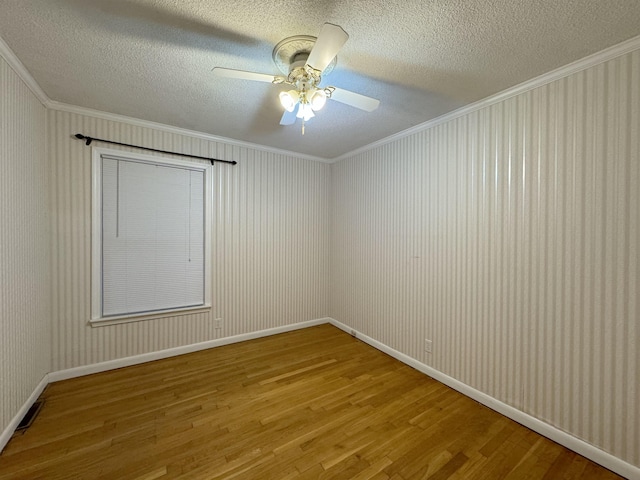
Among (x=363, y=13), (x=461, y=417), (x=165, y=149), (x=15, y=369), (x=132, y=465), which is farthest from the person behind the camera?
(x=165, y=149)

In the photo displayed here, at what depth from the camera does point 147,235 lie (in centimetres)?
279

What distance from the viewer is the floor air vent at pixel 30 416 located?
1813 mm

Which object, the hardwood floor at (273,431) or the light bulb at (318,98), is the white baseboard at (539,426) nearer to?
the hardwood floor at (273,431)

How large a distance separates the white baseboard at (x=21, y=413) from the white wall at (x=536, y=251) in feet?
10.4

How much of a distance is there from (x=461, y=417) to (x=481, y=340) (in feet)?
2.04

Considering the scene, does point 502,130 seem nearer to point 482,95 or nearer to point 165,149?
point 482,95

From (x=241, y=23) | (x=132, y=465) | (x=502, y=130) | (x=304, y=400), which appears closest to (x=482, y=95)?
(x=502, y=130)

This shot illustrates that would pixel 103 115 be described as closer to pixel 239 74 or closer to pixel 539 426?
pixel 239 74

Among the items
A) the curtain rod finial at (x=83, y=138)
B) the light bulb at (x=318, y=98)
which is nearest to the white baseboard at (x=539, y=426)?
the light bulb at (x=318, y=98)

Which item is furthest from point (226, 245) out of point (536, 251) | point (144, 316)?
point (536, 251)

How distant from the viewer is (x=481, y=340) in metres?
2.20

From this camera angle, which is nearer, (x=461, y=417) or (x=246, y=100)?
(x=461, y=417)

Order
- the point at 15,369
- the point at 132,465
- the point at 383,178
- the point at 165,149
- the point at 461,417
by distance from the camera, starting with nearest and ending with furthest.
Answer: the point at 132,465, the point at 15,369, the point at 461,417, the point at 165,149, the point at 383,178

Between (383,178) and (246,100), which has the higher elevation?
(246,100)
